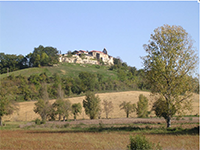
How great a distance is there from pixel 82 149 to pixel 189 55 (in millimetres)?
16651

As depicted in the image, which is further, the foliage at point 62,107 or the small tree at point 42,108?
Result: the foliage at point 62,107

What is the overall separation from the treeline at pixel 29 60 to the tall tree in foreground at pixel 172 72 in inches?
4762

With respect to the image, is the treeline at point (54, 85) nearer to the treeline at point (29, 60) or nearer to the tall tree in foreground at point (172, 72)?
the treeline at point (29, 60)

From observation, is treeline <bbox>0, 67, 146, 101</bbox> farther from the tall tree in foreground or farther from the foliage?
the tall tree in foreground

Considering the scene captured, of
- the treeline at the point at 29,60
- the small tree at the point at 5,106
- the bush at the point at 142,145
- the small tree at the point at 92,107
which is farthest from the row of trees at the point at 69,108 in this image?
the treeline at the point at 29,60

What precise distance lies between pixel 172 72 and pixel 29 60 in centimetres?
13817

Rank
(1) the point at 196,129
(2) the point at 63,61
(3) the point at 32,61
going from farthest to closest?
(2) the point at 63,61 < (3) the point at 32,61 < (1) the point at 196,129

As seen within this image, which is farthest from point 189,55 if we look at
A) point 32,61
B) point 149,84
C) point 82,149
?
point 32,61

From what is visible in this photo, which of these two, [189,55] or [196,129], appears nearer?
[196,129]

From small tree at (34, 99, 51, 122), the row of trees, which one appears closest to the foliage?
the row of trees

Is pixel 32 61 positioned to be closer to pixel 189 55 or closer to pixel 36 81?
pixel 36 81

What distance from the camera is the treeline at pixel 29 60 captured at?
145m

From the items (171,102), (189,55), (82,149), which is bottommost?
(82,149)

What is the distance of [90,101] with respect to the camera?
55.2 meters
